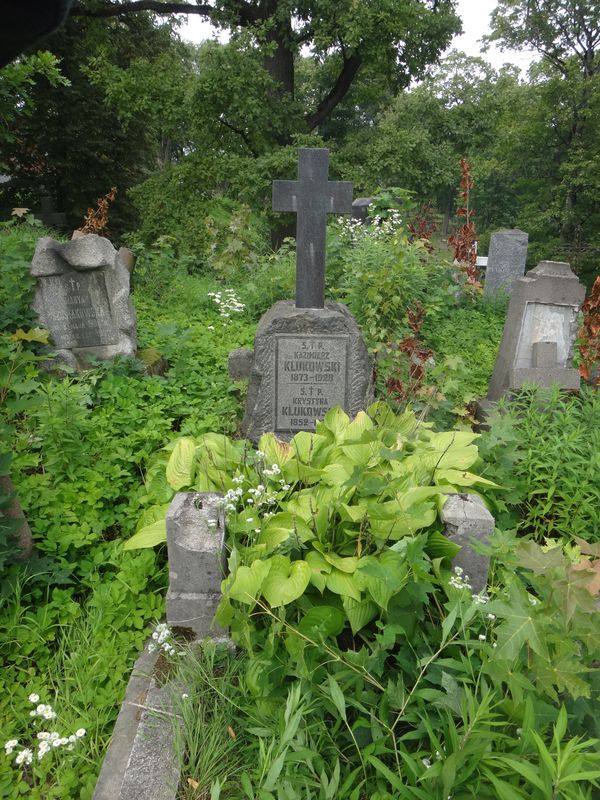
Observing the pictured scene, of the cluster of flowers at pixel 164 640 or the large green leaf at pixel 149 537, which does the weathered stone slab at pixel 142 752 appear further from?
the large green leaf at pixel 149 537

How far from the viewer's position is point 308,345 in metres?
3.86

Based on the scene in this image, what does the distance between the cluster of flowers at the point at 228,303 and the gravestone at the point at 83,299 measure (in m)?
1.27

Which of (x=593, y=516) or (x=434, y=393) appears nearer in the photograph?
(x=593, y=516)

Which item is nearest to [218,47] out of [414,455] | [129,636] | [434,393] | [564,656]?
[434,393]

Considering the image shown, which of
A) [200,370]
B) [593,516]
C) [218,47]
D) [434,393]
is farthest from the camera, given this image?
[218,47]

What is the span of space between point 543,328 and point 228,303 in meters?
3.49

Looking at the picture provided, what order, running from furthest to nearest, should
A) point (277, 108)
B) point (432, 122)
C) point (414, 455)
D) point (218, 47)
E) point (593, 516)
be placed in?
point (432, 122)
point (277, 108)
point (218, 47)
point (593, 516)
point (414, 455)

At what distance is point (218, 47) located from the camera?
960 cm

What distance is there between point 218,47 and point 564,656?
1091cm

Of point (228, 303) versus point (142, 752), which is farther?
point (228, 303)

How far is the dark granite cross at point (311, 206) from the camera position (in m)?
3.85

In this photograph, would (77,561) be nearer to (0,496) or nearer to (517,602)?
(0,496)

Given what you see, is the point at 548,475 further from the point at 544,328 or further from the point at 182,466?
the point at 182,466

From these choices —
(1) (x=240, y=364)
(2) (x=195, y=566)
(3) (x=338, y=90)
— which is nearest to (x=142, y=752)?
(2) (x=195, y=566)
